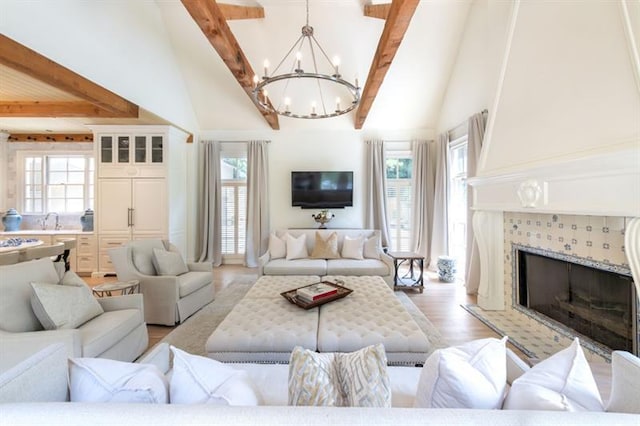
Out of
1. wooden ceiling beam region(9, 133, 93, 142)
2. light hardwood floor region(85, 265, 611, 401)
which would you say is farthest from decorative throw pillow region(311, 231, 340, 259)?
wooden ceiling beam region(9, 133, 93, 142)

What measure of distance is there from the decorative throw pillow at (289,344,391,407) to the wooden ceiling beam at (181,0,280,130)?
11.0 feet

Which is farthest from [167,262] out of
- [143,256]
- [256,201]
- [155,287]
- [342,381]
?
[342,381]

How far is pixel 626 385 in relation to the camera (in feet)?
2.81

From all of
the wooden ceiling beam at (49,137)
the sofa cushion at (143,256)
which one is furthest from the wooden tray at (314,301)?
the wooden ceiling beam at (49,137)

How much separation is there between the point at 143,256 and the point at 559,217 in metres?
4.54

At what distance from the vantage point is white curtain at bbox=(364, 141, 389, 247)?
5.72 meters

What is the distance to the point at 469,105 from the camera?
4348 mm

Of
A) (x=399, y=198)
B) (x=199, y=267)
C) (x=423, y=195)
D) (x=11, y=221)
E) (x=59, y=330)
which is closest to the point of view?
(x=59, y=330)

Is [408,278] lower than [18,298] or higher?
lower

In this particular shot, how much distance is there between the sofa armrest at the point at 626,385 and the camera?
825 mm

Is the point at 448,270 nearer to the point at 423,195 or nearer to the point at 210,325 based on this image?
the point at 423,195

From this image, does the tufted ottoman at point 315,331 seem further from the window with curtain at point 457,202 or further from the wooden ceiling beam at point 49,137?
the wooden ceiling beam at point 49,137

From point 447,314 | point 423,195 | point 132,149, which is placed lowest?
point 447,314

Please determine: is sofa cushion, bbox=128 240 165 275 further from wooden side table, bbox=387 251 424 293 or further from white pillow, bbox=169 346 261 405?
wooden side table, bbox=387 251 424 293
